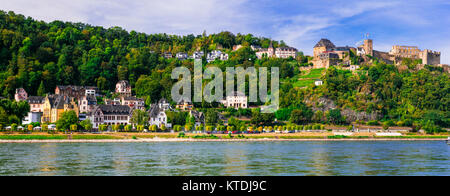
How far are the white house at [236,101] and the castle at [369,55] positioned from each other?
30741 millimetres

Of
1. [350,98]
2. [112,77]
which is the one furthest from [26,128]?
[350,98]

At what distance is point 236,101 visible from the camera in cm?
9856

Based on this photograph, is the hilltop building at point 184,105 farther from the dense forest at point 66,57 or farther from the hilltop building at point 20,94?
the hilltop building at point 20,94

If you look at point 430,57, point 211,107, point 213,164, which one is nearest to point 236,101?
point 211,107

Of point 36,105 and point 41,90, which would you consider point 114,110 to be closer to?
point 36,105

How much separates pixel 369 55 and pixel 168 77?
172 feet

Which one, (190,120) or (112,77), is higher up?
(112,77)

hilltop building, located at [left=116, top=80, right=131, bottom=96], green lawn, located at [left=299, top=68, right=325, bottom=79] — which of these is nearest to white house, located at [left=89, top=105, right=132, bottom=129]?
hilltop building, located at [left=116, top=80, right=131, bottom=96]

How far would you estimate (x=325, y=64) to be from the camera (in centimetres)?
11881

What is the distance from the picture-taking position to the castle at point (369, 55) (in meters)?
119

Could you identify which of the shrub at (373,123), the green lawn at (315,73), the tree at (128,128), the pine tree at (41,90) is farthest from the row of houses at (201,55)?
the tree at (128,128)

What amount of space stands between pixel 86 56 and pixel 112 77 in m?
8.90

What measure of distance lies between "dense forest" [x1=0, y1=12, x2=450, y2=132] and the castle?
5.00m

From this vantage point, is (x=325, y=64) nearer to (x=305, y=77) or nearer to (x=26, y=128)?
(x=305, y=77)
